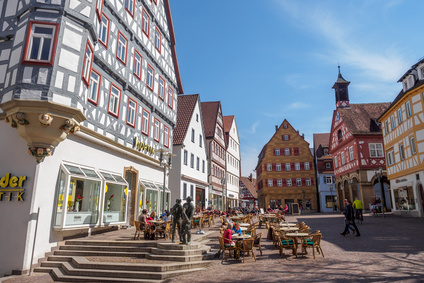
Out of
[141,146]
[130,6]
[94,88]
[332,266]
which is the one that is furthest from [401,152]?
[94,88]

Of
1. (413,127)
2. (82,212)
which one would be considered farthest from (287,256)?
(413,127)

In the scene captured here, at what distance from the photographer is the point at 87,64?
1218cm

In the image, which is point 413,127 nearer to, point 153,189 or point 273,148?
point 153,189

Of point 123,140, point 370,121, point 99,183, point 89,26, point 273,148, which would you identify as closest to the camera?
point 89,26

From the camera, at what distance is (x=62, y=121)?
10633 mm

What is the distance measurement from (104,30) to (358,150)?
29827 millimetres

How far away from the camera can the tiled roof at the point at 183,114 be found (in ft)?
89.1

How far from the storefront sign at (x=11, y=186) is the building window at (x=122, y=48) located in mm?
7977

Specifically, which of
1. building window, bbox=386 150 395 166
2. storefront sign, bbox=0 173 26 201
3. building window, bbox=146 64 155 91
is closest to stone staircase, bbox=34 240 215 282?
storefront sign, bbox=0 173 26 201

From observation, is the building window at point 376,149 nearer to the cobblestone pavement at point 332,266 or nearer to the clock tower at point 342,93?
the clock tower at point 342,93

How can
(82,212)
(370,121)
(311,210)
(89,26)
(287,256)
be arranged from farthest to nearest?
(311,210), (370,121), (82,212), (89,26), (287,256)

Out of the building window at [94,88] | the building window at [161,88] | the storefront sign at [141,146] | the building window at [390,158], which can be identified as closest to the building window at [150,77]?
the building window at [161,88]

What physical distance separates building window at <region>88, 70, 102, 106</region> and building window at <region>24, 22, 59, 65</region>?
2.76 m

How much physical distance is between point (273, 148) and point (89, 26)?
146 feet
